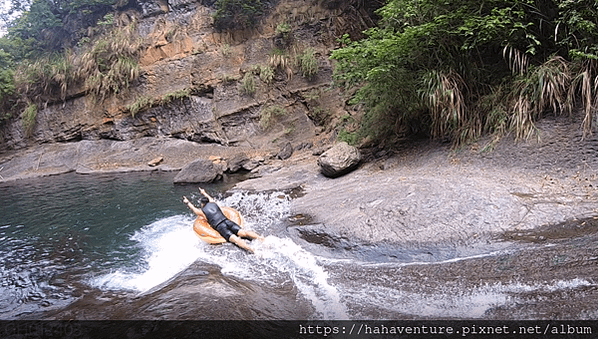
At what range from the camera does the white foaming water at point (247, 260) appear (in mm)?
4023

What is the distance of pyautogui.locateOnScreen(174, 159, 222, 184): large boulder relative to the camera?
11.7 metres

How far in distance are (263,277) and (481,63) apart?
6.45 m

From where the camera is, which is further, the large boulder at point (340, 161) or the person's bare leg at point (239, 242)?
the large boulder at point (340, 161)

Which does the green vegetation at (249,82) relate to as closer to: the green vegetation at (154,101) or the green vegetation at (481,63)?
the green vegetation at (154,101)

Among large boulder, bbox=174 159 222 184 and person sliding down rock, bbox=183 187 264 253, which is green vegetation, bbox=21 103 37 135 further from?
person sliding down rock, bbox=183 187 264 253

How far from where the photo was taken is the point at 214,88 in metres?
18.0

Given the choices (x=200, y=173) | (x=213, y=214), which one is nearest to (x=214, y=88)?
(x=200, y=173)

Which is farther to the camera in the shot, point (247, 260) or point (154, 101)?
point (154, 101)

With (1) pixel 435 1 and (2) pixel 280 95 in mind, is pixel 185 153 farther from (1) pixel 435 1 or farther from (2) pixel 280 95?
(1) pixel 435 1

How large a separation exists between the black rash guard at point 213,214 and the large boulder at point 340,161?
11.1ft

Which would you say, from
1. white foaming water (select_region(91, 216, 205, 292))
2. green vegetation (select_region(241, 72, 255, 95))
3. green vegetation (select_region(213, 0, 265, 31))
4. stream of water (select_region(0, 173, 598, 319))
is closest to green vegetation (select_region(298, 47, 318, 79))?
green vegetation (select_region(241, 72, 255, 95))

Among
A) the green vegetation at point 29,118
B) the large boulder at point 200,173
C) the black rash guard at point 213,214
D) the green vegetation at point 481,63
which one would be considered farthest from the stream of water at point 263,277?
the green vegetation at point 29,118

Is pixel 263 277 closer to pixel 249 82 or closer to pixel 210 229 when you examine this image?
pixel 210 229

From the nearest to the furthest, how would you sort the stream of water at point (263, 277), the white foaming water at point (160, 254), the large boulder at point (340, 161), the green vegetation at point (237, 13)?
the stream of water at point (263, 277), the white foaming water at point (160, 254), the large boulder at point (340, 161), the green vegetation at point (237, 13)
